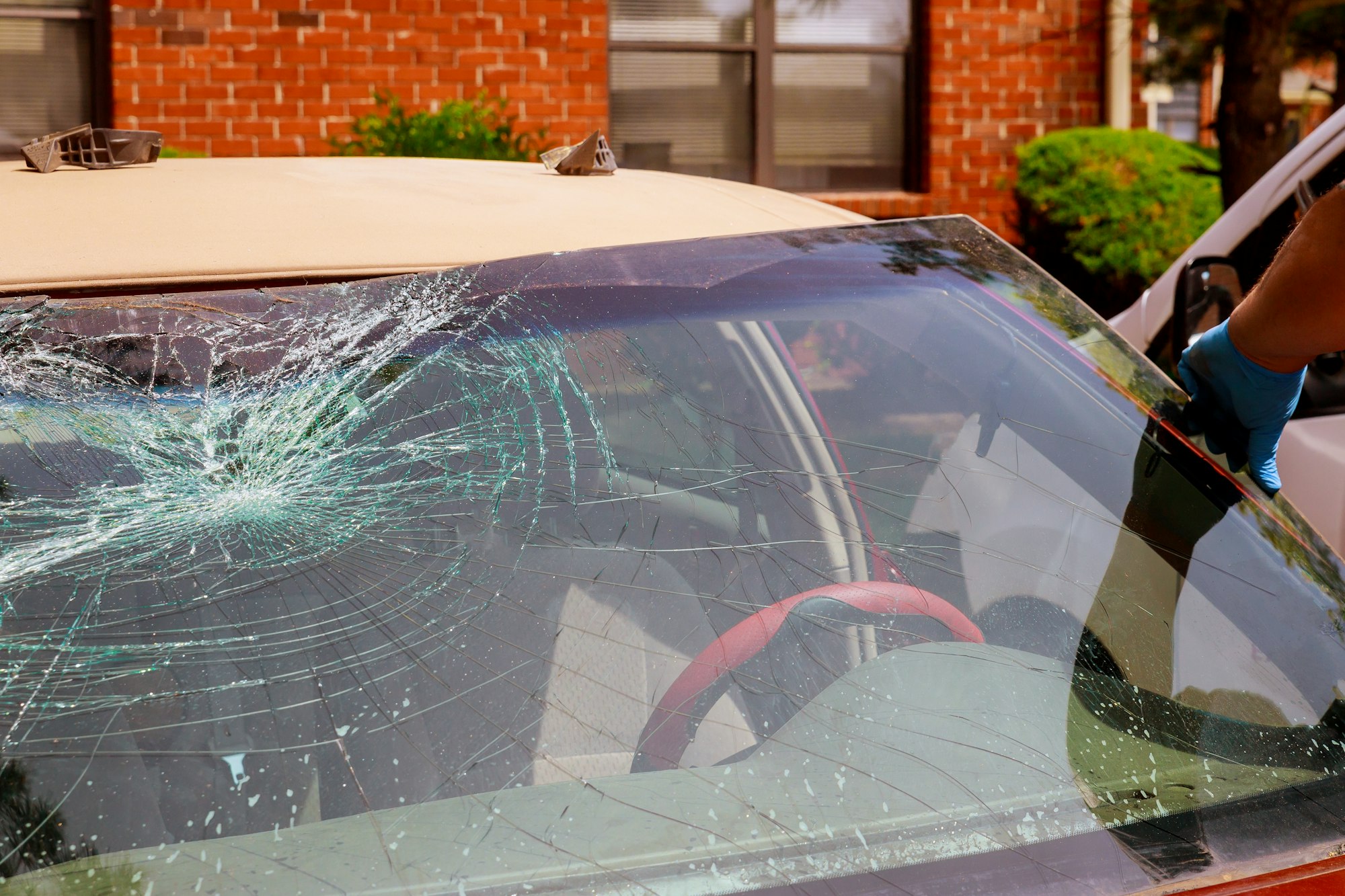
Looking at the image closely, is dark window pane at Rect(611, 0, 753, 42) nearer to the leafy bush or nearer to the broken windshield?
the leafy bush

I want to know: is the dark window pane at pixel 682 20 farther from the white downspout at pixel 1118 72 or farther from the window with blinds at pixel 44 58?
the window with blinds at pixel 44 58

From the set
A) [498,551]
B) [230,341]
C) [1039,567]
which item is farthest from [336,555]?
[1039,567]

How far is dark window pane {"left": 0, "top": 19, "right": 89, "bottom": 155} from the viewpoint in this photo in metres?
7.20

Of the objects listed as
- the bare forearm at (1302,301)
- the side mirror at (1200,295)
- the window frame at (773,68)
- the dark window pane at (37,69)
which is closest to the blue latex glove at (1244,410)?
the bare forearm at (1302,301)

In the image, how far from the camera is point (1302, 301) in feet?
5.22

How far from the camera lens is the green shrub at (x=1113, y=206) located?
25.4 feet

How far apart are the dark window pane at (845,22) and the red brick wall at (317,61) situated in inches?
58.6

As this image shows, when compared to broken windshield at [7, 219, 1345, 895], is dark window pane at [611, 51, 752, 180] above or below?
above

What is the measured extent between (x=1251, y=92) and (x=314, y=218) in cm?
631

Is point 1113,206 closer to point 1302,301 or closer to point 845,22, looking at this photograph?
point 845,22

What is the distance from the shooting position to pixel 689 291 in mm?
1596

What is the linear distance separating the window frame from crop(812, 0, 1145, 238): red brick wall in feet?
0.63

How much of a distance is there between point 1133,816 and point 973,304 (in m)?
0.73

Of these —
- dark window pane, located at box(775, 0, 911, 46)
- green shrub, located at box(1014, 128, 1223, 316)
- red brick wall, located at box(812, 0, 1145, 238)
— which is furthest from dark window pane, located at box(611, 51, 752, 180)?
green shrub, located at box(1014, 128, 1223, 316)
